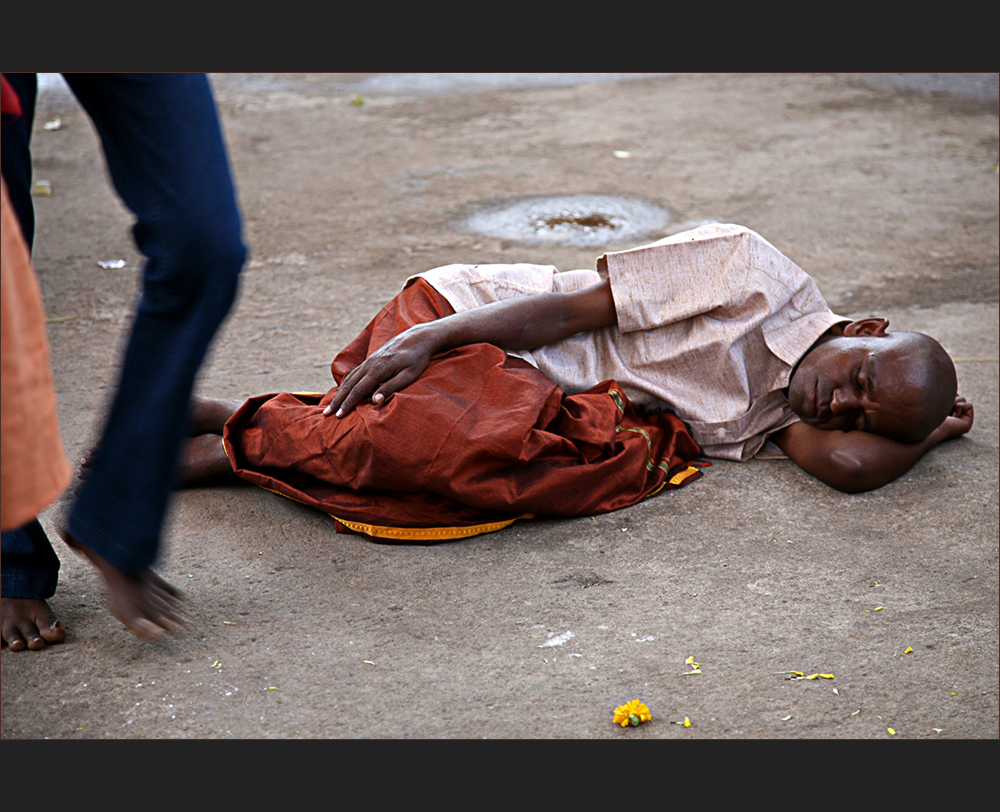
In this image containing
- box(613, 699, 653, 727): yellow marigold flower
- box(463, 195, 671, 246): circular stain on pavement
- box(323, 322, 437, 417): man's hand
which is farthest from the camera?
box(463, 195, 671, 246): circular stain on pavement

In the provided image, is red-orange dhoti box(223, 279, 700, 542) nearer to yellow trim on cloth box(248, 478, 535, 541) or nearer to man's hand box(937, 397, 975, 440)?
yellow trim on cloth box(248, 478, 535, 541)

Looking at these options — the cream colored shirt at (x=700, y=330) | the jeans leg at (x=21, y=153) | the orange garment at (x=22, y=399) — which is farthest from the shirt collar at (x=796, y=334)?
the orange garment at (x=22, y=399)

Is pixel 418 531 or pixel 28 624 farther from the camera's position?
pixel 418 531

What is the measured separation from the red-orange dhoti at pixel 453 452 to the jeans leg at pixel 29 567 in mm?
637

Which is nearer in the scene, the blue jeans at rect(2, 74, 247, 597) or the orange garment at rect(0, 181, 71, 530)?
the orange garment at rect(0, 181, 71, 530)

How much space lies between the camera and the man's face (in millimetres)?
2797

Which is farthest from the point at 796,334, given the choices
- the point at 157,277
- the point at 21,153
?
the point at 21,153

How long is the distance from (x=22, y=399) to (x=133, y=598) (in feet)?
2.75

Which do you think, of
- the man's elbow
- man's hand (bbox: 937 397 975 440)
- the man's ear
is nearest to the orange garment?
the man's elbow

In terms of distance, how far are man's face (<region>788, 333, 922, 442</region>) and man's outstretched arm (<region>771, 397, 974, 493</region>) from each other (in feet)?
0.10

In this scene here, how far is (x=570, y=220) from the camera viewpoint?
17.4ft

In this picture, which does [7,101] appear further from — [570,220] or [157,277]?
[570,220]

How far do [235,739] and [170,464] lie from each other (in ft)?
1.82

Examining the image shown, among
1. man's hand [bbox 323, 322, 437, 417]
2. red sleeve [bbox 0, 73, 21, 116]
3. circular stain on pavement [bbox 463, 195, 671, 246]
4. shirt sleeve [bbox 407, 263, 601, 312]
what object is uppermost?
red sleeve [bbox 0, 73, 21, 116]
